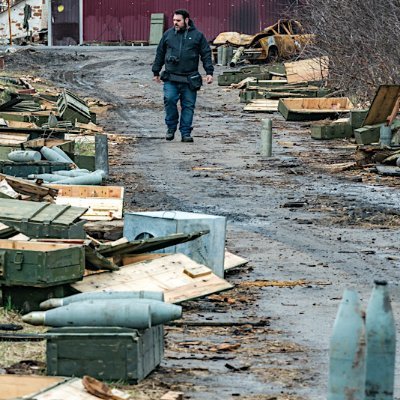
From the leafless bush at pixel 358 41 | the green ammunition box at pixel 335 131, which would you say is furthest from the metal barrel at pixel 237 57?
the green ammunition box at pixel 335 131

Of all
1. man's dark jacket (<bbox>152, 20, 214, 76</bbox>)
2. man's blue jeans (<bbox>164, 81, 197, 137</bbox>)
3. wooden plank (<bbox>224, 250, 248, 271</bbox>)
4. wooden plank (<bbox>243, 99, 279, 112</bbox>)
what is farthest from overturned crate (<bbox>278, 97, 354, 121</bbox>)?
wooden plank (<bbox>224, 250, 248, 271</bbox>)

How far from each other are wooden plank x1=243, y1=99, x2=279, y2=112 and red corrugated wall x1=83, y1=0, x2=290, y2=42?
23217 millimetres

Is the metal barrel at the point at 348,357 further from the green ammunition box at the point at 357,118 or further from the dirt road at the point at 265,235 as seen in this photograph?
the green ammunition box at the point at 357,118

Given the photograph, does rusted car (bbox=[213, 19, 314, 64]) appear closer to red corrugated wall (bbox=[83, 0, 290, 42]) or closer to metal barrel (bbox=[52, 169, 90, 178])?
red corrugated wall (bbox=[83, 0, 290, 42])

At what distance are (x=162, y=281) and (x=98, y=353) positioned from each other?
2267 mm

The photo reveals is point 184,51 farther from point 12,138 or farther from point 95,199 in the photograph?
point 95,199

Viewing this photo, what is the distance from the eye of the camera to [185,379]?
7.22m

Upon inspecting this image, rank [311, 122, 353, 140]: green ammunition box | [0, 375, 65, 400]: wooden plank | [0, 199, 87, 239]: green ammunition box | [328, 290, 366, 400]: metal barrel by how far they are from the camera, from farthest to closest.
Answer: [311, 122, 353, 140]: green ammunition box, [0, 199, 87, 239]: green ammunition box, [0, 375, 65, 400]: wooden plank, [328, 290, 366, 400]: metal barrel

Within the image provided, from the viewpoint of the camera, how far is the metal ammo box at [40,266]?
28.0ft

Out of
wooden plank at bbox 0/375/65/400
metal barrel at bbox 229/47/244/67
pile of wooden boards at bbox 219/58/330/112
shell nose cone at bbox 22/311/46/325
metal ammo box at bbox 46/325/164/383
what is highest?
metal barrel at bbox 229/47/244/67

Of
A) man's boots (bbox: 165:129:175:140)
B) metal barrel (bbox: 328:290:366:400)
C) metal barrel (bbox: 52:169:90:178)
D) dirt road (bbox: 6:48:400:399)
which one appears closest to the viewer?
metal barrel (bbox: 328:290:366:400)

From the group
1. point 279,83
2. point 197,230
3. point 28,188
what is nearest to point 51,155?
point 28,188

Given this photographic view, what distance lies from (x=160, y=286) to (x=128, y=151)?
11922 millimetres

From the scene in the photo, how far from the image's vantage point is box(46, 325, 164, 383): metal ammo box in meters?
6.98
